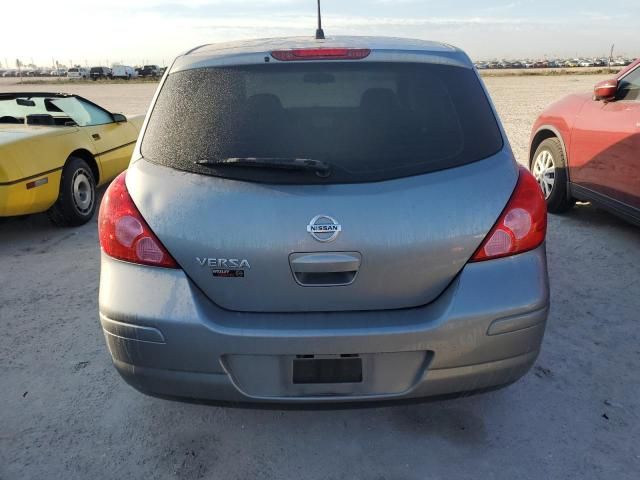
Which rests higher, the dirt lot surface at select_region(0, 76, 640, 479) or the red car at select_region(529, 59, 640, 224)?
the red car at select_region(529, 59, 640, 224)

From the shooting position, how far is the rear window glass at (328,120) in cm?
204

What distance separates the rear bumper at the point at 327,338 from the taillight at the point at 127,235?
0.05 m

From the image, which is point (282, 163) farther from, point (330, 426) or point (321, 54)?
point (330, 426)

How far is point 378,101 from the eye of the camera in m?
2.25

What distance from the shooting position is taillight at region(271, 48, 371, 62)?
225cm

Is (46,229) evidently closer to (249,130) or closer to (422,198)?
(249,130)

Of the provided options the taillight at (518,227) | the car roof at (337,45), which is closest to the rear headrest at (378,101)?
the car roof at (337,45)

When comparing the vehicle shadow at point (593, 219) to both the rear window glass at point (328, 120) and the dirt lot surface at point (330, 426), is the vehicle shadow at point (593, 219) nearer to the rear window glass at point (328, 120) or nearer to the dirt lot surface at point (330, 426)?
the dirt lot surface at point (330, 426)

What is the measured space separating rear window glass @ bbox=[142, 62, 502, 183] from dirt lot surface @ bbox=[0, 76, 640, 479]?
109cm

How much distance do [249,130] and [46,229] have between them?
4.31 meters

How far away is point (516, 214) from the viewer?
80.7 inches

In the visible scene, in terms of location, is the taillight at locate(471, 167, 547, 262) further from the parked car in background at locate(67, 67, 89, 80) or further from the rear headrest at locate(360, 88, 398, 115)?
the parked car in background at locate(67, 67, 89, 80)

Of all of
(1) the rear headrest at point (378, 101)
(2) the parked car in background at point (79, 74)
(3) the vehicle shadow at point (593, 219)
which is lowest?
(2) the parked car in background at point (79, 74)

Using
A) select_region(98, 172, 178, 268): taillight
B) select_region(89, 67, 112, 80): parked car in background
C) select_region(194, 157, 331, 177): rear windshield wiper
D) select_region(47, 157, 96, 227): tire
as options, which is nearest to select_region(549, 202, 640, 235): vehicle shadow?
select_region(194, 157, 331, 177): rear windshield wiper
